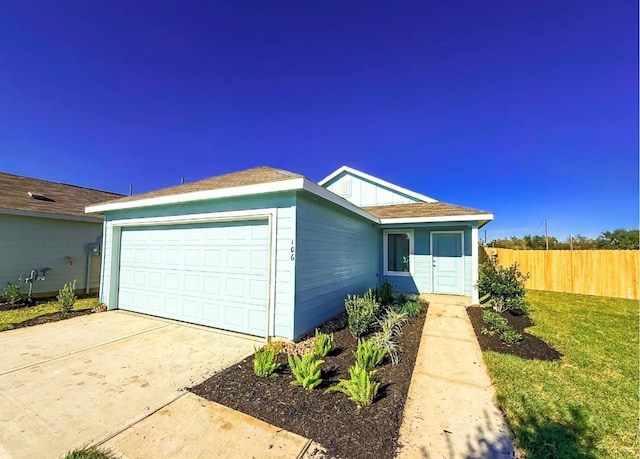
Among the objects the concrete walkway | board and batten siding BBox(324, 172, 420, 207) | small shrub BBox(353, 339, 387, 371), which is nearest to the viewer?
the concrete walkway

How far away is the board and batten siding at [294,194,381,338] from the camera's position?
493cm

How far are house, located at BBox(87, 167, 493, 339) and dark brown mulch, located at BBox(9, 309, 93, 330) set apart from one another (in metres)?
0.63

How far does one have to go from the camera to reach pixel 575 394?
3236 mm

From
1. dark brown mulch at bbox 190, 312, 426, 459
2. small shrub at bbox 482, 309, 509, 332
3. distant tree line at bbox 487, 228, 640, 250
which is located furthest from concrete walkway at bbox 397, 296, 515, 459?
distant tree line at bbox 487, 228, 640, 250

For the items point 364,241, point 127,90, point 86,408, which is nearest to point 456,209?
point 364,241

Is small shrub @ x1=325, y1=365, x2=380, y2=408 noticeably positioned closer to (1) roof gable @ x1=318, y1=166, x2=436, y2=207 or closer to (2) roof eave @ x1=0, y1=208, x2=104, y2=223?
(1) roof gable @ x1=318, y1=166, x2=436, y2=207

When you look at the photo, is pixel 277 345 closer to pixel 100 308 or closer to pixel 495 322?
pixel 495 322

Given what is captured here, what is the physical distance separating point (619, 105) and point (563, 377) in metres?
9.26

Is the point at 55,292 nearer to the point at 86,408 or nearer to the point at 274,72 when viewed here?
the point at 86,408

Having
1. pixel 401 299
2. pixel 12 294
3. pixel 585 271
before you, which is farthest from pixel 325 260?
pixel 585 271

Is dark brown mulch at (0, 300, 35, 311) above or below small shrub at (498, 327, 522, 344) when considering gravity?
below

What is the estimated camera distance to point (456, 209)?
9.26 m

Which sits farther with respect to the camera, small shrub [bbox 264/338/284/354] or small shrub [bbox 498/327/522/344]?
small shrub [bbox 498/327/522/344]

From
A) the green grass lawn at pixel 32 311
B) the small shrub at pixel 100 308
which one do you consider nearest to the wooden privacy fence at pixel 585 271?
the small shrub at pixel 100 308
